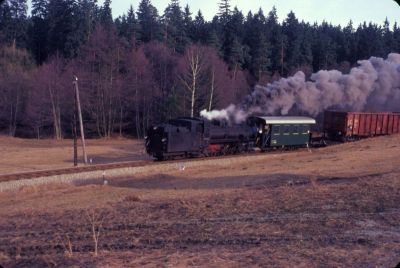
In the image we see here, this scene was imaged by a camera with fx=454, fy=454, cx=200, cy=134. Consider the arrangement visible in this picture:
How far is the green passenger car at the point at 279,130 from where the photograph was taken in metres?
37.7

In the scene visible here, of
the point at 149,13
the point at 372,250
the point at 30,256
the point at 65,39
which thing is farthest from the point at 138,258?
the point at 149,13

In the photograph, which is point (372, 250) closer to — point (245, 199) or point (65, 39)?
point (245, 199)

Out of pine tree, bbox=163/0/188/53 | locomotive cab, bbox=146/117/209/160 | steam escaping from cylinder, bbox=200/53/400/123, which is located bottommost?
locomotive cab, bbox=146/117/209/160

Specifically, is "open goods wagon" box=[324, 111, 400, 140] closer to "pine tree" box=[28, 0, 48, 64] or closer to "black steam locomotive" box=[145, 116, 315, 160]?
"black steam locomotive" box=[145, 116, 315, 160]

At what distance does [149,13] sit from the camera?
93500mm

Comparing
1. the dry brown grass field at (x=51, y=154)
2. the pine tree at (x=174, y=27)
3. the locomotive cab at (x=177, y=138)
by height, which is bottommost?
the dry brown grass field at (x=51, y=154)

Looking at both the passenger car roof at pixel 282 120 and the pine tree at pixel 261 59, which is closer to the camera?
the passenger car roof at pixel 282 120

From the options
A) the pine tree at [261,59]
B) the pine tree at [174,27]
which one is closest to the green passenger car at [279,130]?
the pine tree at [261,59]

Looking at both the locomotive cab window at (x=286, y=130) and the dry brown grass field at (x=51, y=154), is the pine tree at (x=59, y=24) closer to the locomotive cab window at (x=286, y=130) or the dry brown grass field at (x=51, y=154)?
the dry brown grass field at (x=51, y=154)

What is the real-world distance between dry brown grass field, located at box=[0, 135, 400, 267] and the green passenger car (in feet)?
43.4

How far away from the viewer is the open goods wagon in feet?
144

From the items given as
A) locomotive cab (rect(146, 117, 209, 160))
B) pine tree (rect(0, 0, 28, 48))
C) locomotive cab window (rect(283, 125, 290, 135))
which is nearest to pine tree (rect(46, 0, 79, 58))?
pine tree (rect(0, 0, 28, 48))

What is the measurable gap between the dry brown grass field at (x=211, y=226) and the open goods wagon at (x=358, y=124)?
67.1 feet

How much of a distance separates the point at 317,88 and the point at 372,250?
1454 inches
